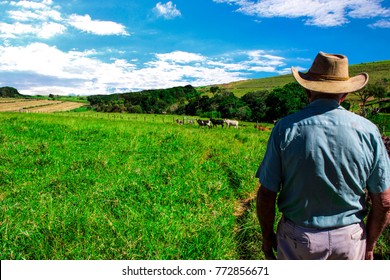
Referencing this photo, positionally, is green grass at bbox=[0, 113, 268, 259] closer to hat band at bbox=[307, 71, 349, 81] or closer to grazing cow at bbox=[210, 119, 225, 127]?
hat band at bbox=[307, 71, 349, 81]

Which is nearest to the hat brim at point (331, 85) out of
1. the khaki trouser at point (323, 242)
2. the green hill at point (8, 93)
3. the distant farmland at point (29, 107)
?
the khaki trouser at point (323, 242)

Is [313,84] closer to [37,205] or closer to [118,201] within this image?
[118,201]

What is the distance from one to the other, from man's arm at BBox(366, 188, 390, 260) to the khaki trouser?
147 mm

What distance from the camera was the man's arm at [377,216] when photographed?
7.61 ft

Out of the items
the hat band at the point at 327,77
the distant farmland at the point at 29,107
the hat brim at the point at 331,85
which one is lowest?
the hat brim at the point at 331,85

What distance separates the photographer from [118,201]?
536 cm

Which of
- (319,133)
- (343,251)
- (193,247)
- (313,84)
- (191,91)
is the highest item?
(191,91)

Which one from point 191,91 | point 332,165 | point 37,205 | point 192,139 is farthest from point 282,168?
point 191,91

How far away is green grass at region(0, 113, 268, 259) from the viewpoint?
3936 mm

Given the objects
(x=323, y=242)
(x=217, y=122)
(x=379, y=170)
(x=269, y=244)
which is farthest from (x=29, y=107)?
(x=379, y=170)

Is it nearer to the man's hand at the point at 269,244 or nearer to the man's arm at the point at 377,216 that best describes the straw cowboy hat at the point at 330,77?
the man's arm at the point at 377,216

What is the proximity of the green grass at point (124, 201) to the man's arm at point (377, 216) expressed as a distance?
1899mm

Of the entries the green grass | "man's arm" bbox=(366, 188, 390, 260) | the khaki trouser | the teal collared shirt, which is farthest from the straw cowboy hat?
the green grass

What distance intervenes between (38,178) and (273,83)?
114 metres
